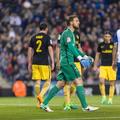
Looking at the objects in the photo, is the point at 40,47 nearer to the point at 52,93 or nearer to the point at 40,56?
the point at 40,56

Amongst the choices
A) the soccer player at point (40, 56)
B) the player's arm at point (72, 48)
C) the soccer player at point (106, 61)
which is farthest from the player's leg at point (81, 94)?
the soccer player at point (106, 61)

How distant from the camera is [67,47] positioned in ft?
53.2

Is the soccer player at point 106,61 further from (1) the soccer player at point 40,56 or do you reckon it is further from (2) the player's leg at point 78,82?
(2) the player's leg at point 78,82

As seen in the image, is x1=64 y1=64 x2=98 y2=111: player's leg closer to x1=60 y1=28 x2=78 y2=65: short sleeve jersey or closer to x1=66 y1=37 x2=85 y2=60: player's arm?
x1=60 y1=28 x2=78 y2=65: short sleeve jersey

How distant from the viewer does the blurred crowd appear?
29.4 metres

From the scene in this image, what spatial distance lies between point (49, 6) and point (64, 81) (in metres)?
18.1

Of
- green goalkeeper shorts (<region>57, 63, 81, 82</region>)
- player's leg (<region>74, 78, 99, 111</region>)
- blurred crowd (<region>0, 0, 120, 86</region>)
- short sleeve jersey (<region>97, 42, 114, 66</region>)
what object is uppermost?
blurred crowd (<region>0, 0, 120, 86</region>)

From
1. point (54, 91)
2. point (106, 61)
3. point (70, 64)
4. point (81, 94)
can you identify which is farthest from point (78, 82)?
point (106, 61)

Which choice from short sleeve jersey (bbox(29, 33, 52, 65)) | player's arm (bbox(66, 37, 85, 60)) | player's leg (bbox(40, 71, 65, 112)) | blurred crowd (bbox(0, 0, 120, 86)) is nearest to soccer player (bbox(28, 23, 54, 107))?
short sleeve jersey (bbox(29, 33, 52, 65))

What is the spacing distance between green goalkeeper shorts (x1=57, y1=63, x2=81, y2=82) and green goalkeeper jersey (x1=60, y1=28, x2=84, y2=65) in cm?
10

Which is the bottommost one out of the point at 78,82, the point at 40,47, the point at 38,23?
the point at 78,82

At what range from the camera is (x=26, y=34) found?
31.2 metres

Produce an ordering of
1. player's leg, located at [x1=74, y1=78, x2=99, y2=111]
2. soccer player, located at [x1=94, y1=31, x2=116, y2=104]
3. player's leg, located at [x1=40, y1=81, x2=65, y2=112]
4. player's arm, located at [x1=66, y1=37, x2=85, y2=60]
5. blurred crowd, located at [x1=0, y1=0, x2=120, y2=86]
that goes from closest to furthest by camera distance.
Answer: player's arm, located at [x1=66, y1=37, x2=85, y2=60], player's leg, located at [x1=74, y1=78, x2=99, y2=111], player's leg, located at [x1=40, y1=81, x2=65, y2=112], soccer player, located at [x1=94, y1=31, x2=116, y2=104], blurred crowd, located at [x1=0, y1=0, x2=120, y2=86]

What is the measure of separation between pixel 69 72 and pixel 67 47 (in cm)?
63
